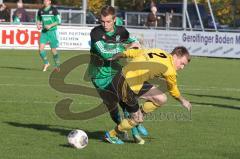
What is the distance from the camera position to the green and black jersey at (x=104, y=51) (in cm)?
1026

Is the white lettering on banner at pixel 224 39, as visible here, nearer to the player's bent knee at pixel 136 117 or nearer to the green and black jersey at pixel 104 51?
the green and black jersey at pixel 104 51

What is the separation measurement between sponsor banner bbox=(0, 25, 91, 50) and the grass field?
12471 millimetres

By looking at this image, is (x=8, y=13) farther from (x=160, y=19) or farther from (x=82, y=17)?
(x=160, y=19)

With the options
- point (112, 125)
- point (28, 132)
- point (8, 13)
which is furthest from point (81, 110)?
point (8, 13)

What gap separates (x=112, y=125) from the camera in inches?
470

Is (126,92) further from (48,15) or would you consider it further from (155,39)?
(155,39)

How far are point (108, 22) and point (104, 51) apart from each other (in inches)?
18.4

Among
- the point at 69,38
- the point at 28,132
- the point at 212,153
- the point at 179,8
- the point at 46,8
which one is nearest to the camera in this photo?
the point at 212,153

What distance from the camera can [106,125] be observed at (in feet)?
39.1

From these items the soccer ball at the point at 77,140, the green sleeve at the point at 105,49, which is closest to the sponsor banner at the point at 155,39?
the green sleeve at the point at 105,49

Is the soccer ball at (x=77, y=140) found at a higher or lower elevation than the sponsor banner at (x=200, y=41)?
higher

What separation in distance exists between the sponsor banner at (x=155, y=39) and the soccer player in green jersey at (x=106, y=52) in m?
22.4

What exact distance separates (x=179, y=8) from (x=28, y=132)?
38.7 metres

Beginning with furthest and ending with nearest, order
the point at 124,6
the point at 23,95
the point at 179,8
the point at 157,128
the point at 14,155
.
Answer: the point at 124,6
the point at 179,8
the point at 23,95
the point at 157,128
the point at 14,155
